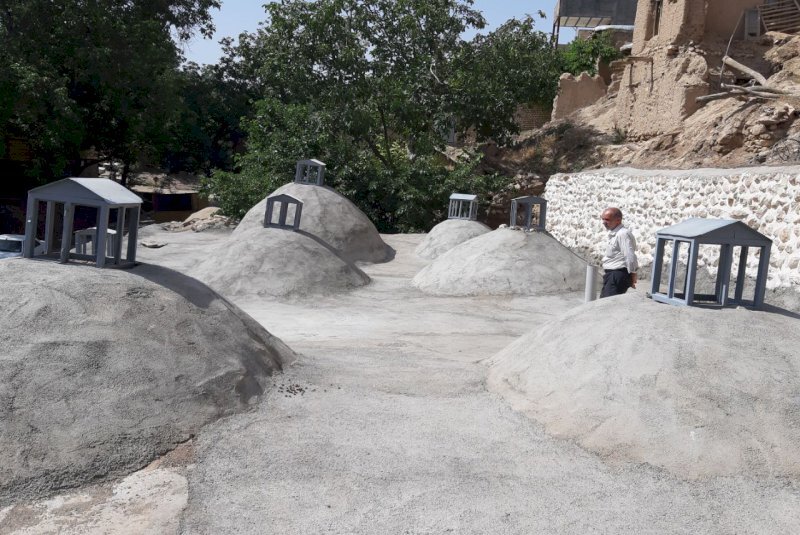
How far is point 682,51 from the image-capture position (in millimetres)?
19859

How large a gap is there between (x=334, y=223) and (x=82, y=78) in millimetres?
9511

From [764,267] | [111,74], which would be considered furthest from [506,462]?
[111,74]

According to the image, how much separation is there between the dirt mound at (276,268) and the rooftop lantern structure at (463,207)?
6.83 m

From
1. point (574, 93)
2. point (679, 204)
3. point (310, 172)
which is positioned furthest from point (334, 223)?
point (574, 93)

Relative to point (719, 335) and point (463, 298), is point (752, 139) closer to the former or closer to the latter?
point (463, 298)

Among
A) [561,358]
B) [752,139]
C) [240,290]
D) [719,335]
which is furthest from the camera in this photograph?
[752,139]

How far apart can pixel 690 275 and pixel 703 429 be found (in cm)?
136

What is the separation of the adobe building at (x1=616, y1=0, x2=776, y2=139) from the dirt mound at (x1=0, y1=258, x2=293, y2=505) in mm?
16185

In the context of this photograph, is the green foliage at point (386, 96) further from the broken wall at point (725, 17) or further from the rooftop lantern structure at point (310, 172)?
the broken wall at point (725, 17)

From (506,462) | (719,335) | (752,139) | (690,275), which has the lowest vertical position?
(506,462)

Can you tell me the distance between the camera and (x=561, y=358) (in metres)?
6.19

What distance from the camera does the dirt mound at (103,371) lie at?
480 centimetres

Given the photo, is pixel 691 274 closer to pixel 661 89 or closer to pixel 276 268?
pixel 276 268

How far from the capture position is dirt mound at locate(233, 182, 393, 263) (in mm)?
17219
